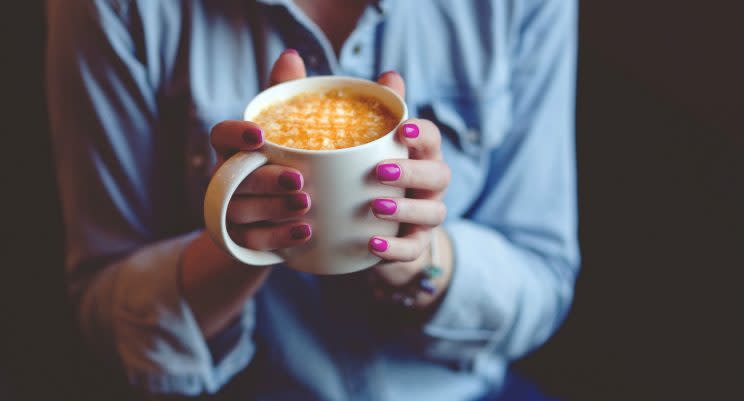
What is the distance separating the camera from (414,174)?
0.55 m

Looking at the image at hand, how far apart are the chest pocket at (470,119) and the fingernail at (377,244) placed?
1.44 feet

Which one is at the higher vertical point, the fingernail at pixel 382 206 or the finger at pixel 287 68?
the finger at pixel 287 68

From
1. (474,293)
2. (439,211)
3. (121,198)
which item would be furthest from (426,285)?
(121,198)

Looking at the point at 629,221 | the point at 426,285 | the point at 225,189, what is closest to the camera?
the point at 225,189

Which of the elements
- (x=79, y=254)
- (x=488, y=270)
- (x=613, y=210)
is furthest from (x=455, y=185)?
(x=79, y=254)

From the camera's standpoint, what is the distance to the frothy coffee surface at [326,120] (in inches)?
22.3

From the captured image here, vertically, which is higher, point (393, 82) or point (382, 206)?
point (393, 82)

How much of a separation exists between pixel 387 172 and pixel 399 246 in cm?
11

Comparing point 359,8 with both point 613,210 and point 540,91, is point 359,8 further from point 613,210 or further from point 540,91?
point 613,210

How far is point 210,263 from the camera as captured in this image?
0.77 meters

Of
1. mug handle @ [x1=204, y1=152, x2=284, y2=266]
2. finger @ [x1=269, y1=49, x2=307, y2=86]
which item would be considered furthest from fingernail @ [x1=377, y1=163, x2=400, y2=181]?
finger @ [x1=269, y1=49, x2=307, y2=86]

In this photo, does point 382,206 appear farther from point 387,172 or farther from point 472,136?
point 472,136

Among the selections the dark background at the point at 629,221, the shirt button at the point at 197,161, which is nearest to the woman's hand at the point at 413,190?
the shirt button at the point at 197,161

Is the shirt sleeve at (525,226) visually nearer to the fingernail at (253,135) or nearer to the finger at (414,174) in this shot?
the finger at (414,174)
